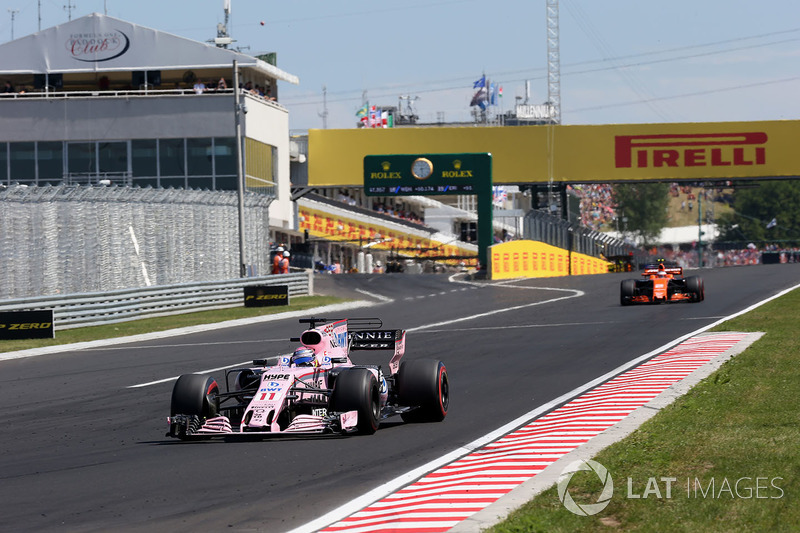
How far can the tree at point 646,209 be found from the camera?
161375mm

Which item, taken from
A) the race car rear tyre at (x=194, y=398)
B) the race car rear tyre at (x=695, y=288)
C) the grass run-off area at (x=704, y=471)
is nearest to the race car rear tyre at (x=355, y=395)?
the race car rear tyre at (x=194, y=398)

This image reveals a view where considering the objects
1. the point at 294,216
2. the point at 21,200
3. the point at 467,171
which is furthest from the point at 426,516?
the point at 294,216

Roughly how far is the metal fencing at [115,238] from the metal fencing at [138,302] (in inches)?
30.4

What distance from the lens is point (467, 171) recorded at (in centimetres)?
5675

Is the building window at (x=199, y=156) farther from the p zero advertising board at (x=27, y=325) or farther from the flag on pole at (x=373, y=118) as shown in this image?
the flag on pole at (x=373, y=118)

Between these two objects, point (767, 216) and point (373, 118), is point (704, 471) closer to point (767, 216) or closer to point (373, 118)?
point (373, 118)

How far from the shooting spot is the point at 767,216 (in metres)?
156

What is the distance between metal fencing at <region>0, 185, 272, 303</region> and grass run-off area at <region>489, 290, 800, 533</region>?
61.7 feet

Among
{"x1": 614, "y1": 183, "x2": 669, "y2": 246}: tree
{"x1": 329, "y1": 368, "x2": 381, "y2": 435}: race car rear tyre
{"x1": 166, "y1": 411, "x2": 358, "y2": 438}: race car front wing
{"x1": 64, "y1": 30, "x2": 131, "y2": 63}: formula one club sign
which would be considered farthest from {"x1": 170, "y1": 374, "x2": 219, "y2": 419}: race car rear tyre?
{"x1": 614, "y1": 183, "x2": 669, "y2": 246}: tree

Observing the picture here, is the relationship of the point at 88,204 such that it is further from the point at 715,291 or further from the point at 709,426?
the point at 709,426

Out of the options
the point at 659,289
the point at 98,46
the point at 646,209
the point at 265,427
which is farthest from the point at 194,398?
the point at 646,209

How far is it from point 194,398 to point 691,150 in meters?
57.5

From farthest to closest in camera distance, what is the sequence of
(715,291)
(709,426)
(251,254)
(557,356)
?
(251,254) < (715,291) < (557,356) < (709,426)

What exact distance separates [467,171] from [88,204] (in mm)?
27463
